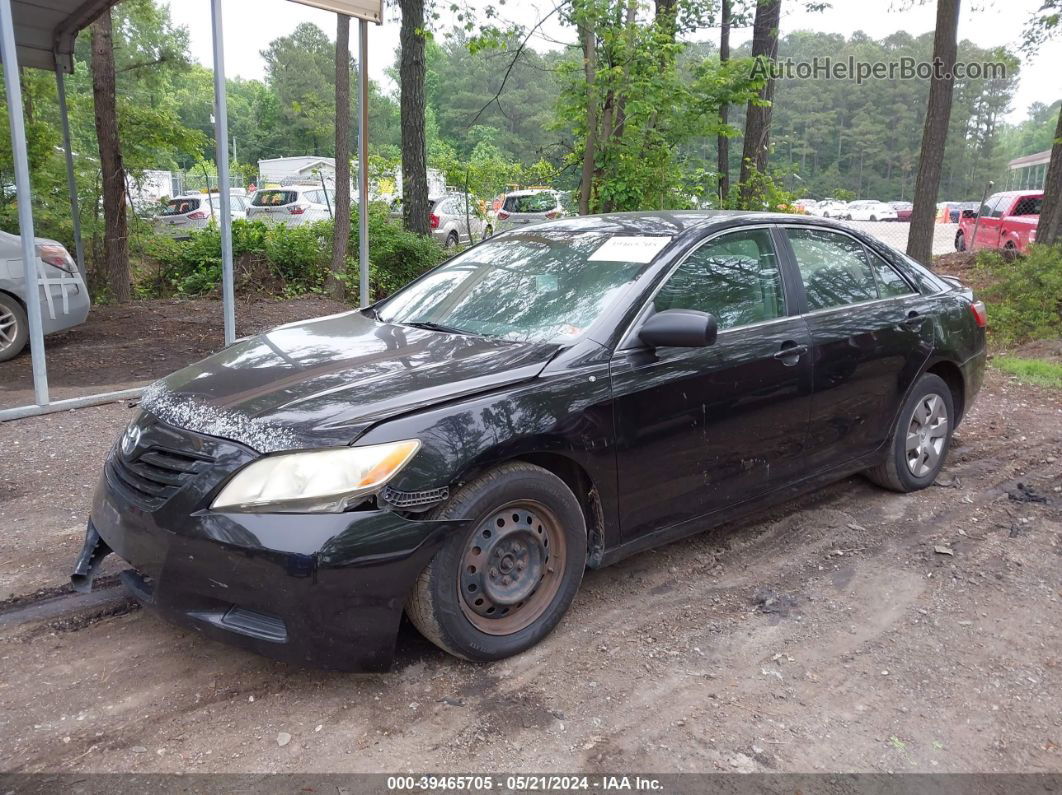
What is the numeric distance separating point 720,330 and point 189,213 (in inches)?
816

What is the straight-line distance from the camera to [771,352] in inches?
161

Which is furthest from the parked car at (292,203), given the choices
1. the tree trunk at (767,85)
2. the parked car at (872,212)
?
the parked car at (872,212)

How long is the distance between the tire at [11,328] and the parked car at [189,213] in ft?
19.5

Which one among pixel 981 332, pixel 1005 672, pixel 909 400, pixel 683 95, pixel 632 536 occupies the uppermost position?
pixel 683 95

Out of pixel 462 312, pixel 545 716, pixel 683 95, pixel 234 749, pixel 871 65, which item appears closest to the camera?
pixel 234 749

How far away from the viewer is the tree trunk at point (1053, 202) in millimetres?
13855

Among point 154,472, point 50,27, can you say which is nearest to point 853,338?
point 154,472

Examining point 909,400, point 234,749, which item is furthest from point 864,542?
point 234,749

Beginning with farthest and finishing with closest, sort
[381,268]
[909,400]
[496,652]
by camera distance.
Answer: [381,268] → [909,400] → [496,652]

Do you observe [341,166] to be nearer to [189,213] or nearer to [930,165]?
[930,165]

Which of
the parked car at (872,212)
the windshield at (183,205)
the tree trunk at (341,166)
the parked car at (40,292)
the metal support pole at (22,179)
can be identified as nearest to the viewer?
the metal support pole at (22,179)

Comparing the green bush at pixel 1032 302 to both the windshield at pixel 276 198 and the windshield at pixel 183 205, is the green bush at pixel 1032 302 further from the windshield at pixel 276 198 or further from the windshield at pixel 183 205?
the windshield at pixel 276 198

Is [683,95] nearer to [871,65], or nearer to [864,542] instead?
[864,542]

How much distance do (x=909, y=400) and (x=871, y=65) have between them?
1385 centimetres
